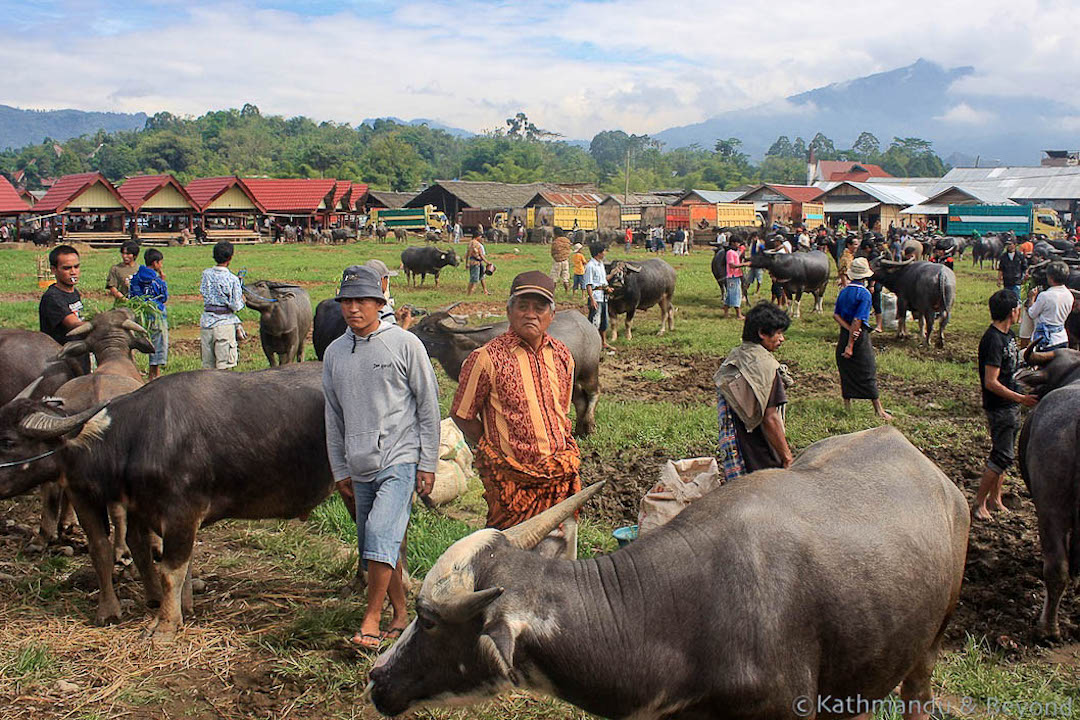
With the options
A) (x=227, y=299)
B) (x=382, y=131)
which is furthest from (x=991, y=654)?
(x=382, y=131)

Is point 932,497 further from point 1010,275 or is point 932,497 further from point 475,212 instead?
point 475,212

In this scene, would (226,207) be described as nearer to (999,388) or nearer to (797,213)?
(797,213)

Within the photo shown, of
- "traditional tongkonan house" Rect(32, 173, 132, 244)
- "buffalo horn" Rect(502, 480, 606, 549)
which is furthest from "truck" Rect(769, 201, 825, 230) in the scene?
"buffalo horn" Rect(502, 480, 606, 549)

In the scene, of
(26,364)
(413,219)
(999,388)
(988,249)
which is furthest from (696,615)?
(413,219)

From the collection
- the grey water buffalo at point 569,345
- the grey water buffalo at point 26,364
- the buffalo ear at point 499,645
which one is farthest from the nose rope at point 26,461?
the grey water buffalo at point 569,345

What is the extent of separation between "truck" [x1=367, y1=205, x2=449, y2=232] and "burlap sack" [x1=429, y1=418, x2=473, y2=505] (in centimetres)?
4030

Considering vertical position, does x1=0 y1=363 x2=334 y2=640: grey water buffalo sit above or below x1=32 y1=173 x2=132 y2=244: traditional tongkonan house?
below

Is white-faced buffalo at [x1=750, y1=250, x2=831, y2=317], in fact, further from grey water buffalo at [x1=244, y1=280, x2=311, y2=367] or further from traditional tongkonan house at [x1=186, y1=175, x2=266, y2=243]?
traditional tongkonan house at [x1=186, y1=175, x2=266, y2=243]

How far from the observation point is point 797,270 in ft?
54.9

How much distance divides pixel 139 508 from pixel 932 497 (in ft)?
13.5

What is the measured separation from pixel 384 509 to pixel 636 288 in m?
10.6

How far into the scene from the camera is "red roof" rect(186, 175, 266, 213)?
4509cm

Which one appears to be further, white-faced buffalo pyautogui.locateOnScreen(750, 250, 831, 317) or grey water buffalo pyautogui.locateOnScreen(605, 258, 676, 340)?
white-faced buffalo pyautogui.locateOnScreen(750, 250, 831, 317)

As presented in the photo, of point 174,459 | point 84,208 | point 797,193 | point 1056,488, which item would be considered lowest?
point 1056,488
